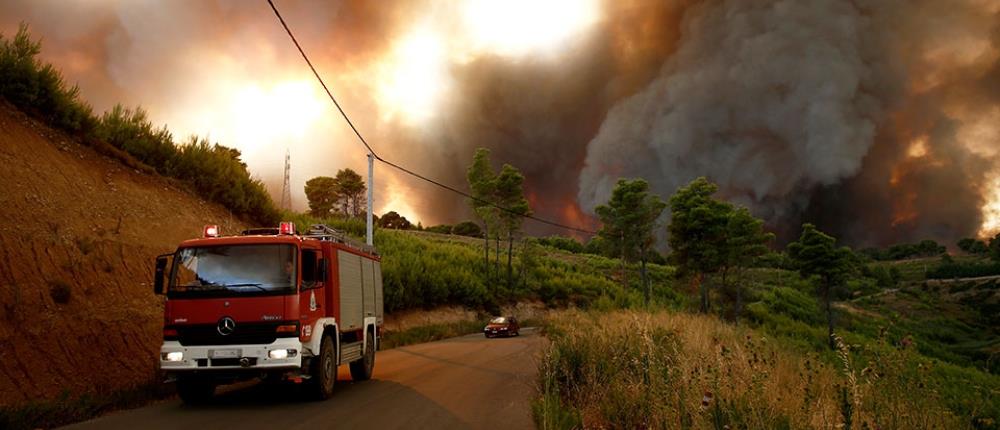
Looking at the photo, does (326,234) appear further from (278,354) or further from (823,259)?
(823,259)

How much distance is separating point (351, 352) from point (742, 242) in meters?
52.6

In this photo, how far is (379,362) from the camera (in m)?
18.7

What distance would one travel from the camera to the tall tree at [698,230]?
183ft

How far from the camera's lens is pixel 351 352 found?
12461 mm

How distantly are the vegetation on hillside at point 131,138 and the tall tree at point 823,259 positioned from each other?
173ft

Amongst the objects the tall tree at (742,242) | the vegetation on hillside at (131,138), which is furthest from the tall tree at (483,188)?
the vegetation on hillside at (131,138)

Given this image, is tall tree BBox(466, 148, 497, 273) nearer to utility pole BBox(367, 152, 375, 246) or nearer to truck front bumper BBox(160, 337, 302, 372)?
utility pole BBox(367, 152, 375, 246)

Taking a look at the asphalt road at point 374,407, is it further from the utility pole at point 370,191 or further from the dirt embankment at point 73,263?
the utility pole at point 370,191

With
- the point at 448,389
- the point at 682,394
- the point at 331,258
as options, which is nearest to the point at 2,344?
the point at 331,258

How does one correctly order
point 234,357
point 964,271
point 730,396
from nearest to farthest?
point 730,396, point 234,357, point 964,271

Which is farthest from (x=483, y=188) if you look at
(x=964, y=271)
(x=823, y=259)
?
(x=964, y=271)

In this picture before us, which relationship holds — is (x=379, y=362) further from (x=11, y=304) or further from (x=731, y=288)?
(x=731, y=288)

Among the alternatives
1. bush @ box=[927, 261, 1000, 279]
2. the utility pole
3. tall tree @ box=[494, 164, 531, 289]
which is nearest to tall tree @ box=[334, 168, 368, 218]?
tall tree @ box=[494, 164, 531, 289]

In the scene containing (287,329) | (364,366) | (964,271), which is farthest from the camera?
(964,271)
